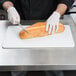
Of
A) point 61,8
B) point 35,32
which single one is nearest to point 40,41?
point 35,32

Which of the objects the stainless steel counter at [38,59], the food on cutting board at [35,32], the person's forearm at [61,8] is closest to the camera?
the stainless steel counter at [38,59]

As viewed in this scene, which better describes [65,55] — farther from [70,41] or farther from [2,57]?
[2,57]

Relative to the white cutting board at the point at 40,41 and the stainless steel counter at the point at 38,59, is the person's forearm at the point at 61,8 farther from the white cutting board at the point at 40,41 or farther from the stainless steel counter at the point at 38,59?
the stainless steel counter at the point at 38,59

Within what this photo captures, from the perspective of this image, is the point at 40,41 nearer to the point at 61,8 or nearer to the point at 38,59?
the point at 38,59

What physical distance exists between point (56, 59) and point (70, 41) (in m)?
0.15

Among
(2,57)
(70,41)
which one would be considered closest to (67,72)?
(70,41)

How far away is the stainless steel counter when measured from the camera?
26.9 inches

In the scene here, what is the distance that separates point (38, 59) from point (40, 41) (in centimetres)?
12

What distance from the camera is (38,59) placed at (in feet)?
2.33

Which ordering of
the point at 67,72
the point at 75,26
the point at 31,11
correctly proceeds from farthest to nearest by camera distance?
the point at 67,72 < the point at 31,11 < the point at 75,26

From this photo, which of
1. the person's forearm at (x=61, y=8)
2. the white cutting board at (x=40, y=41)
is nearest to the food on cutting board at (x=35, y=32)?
the white cutting board at (x=40, y=41)

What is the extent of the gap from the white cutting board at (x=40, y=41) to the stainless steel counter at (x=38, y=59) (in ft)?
0.07

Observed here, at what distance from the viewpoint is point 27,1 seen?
1.06 metres

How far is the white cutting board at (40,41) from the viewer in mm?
779
